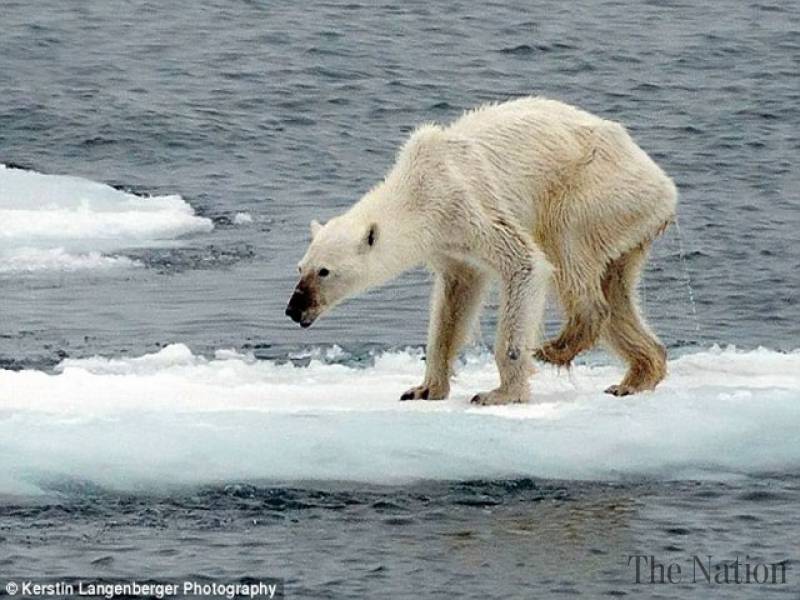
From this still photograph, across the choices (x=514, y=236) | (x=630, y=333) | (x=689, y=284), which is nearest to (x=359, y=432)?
(x=514, y=236)

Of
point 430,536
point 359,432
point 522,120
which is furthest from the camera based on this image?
point 522,120

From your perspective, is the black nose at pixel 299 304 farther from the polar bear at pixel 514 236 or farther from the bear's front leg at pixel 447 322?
the bear's front leg at pixel 447 322

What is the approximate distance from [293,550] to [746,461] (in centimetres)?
262

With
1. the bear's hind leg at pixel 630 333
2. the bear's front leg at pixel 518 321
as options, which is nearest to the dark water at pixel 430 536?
the bear's front leg at pixel 518 321

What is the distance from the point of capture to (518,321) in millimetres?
11109

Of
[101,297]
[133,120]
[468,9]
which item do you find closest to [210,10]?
[468,9]

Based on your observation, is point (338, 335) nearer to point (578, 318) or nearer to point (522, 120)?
point (578, 318)

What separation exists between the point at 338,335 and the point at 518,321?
11.4 feet

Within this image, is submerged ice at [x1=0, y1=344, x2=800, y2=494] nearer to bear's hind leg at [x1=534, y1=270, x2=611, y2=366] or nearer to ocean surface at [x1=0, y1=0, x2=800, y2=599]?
ocean surface at [x1=0, y1=0, x2=800, y2=599]

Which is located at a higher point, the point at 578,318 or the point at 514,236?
the point at 514,236

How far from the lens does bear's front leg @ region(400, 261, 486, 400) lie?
1152cm

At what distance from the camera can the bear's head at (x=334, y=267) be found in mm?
10852

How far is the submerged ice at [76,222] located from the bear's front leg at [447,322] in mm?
5792

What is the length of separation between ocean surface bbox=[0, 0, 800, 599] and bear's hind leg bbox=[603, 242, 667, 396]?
148mm
